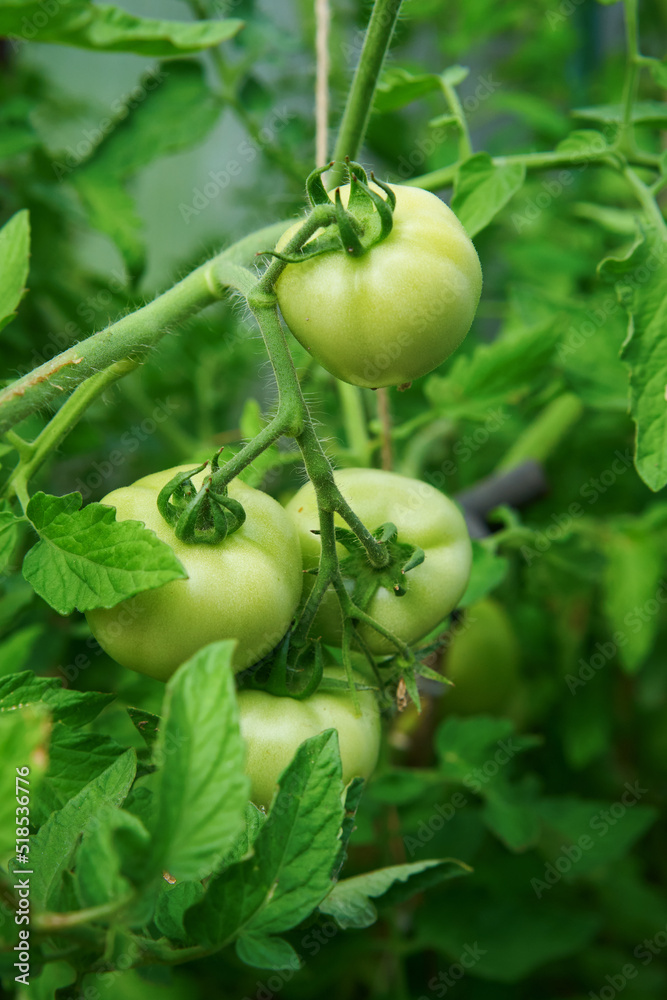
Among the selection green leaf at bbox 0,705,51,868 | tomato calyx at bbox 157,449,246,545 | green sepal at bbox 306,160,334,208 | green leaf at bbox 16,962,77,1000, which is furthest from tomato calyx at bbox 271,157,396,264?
green leaf at bbox 16,962,77,1000

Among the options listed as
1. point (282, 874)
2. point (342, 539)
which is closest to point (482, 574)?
point (342, 539)

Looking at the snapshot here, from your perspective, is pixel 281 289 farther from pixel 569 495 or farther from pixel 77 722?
pixel 569 495

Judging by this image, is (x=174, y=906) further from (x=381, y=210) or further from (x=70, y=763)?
(x=381, y=210)

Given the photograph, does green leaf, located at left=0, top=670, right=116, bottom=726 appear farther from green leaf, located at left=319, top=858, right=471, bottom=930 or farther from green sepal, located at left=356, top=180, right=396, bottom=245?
green sepal, located at left=356, top=180, right=396, bottom=245

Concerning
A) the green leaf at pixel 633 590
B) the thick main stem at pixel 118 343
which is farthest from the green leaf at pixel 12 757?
the green leaf at pixel 633 590

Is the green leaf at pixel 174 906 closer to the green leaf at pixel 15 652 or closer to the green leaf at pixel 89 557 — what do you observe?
the green leaf at pixel 89 557

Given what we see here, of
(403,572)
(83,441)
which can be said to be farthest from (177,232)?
(403,572)
